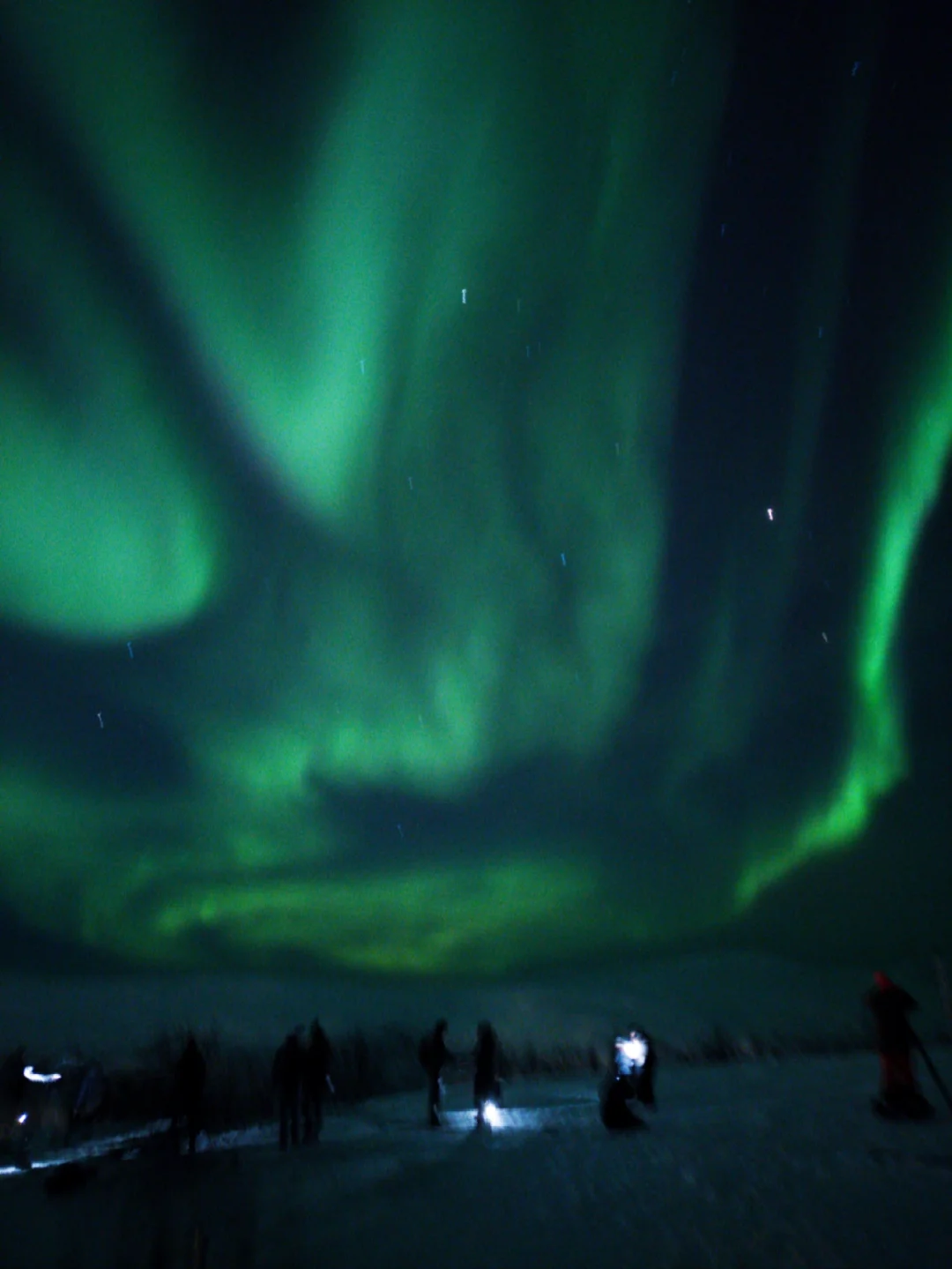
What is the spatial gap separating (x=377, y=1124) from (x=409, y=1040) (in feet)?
88.7

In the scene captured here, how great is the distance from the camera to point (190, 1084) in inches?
576

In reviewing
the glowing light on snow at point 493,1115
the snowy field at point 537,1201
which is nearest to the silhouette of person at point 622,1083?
the snowy field at point 537,1201

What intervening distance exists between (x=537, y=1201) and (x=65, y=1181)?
6.63m

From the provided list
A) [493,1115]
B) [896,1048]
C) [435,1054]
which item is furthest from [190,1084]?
[896,1048]

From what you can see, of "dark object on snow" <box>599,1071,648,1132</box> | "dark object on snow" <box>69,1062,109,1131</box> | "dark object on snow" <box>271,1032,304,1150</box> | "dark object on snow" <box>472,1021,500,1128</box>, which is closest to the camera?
"dark object on snow" <box>599,1071,648,1132</box>

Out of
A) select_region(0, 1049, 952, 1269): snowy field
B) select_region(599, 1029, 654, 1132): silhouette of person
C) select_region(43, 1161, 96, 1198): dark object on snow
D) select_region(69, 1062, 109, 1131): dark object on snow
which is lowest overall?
select_region(0, 1049, 952, 1269): snowy field

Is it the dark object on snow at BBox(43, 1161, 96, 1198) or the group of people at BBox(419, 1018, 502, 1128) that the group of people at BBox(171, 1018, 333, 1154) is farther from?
the dark object on snow at BBox(43, 1161, 96, 1198)

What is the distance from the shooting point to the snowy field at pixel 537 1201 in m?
6.83

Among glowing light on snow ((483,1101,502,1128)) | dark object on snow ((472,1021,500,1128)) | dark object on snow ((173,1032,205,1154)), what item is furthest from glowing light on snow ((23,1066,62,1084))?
glowing light on snow ((483,1101,502,1128))

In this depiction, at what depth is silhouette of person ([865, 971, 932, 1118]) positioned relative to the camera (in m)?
12.3

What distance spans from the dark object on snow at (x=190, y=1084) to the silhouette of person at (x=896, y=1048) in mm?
11356

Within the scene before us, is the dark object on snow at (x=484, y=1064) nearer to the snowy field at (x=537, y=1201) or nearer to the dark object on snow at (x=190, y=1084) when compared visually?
the snowy field at (x=537, y=1201)

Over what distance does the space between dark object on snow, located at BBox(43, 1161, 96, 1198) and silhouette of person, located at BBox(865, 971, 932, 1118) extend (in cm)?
1162

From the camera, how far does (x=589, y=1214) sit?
8008mm
